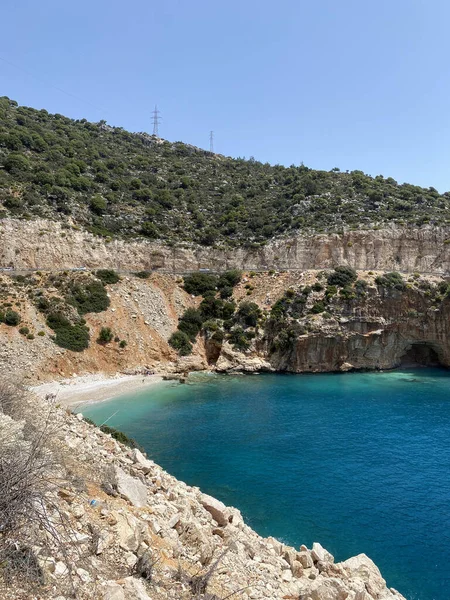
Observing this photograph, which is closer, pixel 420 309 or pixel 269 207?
pixel 420 309

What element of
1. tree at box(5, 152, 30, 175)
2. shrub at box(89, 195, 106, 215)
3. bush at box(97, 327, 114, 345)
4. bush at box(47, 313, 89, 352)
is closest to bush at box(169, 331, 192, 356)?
bush at box(97, 327, 114, 345)

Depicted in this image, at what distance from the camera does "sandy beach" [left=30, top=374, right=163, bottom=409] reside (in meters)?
31.2

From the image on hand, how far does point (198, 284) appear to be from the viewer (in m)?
49.7

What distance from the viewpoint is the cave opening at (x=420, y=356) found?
1961 inches

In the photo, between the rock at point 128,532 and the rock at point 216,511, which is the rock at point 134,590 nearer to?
A: the rock at point 128,532

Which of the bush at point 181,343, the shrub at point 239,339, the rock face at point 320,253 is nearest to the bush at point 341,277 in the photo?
the rock face at point 320,253

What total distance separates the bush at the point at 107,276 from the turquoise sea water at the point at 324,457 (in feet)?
45.4

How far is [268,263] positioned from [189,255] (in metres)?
10.6

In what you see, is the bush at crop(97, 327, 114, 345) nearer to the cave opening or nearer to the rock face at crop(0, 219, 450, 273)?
the rock face at crop(0, 219, 450, 273)

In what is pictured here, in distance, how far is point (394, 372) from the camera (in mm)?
46062

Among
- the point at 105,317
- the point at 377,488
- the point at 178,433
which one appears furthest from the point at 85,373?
the point at 377,488

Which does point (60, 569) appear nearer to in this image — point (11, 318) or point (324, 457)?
point (324, 457)

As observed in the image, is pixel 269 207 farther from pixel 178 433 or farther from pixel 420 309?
pixel 178 433

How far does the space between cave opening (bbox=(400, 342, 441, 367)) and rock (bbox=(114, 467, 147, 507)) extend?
4510cm
